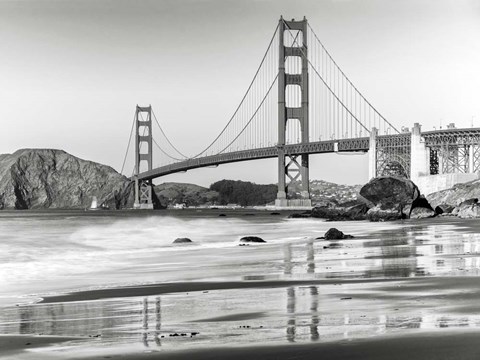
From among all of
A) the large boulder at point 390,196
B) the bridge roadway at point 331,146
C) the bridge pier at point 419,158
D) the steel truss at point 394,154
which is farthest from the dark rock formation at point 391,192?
the steel truss at point 394,154

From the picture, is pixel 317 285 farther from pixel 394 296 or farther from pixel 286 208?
pixel 286 208

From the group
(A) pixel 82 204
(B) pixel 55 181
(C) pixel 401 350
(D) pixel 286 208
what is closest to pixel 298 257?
(C) pixel 401 350

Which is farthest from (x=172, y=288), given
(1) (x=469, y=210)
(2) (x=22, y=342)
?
(1) (x=469, y=210)

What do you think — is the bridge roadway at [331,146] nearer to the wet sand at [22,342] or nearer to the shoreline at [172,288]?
the shoreline at [172,288]

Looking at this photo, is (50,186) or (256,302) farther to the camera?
(50,186)

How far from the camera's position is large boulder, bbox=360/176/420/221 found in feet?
141

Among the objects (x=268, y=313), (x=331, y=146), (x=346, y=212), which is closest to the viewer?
(x=268, y=313)

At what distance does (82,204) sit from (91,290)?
178 meters

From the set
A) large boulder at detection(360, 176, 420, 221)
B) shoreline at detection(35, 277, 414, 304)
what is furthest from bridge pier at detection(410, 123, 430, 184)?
shoreline at detection(35, 277, 414, 304)

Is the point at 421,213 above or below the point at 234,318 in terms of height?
above

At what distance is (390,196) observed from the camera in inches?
1810

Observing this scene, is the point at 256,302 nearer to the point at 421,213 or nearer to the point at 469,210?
the point at 469,210

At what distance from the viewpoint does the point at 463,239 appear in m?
19.8

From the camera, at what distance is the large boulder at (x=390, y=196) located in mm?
43062
